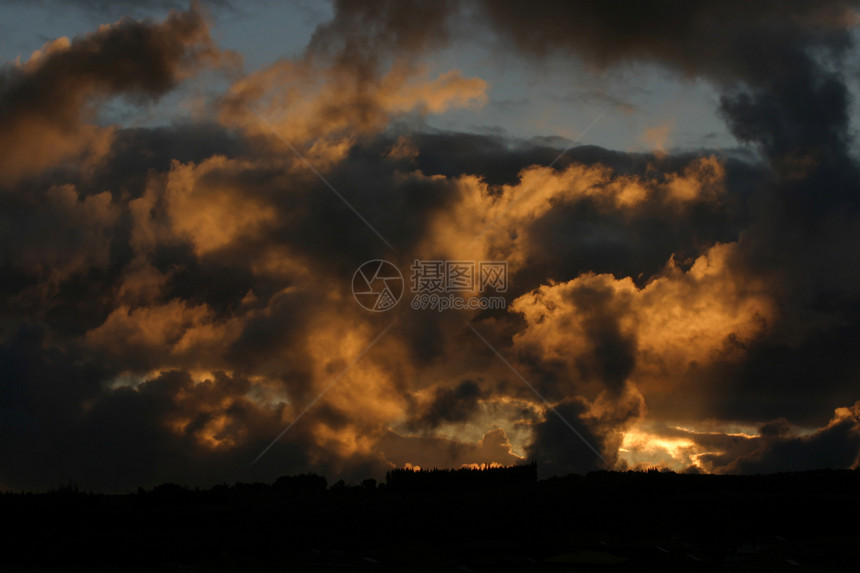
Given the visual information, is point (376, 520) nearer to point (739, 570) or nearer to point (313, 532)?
point (313, 532)

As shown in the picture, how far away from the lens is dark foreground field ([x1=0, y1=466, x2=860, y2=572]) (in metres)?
96.9

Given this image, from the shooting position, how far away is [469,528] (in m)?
138

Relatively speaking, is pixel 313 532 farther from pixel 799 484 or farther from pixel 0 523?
pixel 799 484

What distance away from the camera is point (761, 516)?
140 metres

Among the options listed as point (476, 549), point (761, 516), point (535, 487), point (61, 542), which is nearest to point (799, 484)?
point (761, 516)

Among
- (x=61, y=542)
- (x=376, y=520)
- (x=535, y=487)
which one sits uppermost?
(x=535, y=487)

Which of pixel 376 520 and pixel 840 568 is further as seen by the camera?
pixel 376 520

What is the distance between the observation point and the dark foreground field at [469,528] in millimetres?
96938

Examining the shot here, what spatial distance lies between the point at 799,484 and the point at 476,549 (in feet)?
248

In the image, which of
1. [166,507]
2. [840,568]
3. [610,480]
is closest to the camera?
[840,568]

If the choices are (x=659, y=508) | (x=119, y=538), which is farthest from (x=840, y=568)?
(x=119, y=538)

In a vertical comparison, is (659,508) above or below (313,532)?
above

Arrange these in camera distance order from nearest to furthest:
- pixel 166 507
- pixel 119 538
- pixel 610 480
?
pixel 119 538
pixel 166 507
pixel 610 480

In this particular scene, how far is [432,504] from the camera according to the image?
15300cm
